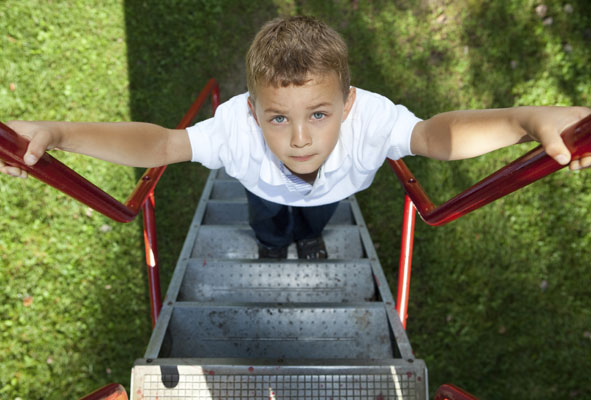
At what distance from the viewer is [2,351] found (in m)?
3.23

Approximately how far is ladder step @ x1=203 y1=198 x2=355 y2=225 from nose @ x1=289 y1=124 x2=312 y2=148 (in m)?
1.86

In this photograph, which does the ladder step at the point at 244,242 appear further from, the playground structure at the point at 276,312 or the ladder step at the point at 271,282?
the ladder step at the point at 271,282

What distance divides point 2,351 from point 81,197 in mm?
2285

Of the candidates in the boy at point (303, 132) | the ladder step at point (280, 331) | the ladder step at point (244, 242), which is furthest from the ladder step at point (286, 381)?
the ladder step at point (244, 242)

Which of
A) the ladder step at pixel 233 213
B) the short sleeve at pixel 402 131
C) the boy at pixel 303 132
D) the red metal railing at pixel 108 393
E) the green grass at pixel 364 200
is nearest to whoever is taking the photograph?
the boy at pixel 303 132

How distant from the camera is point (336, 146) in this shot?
1978 millimetres

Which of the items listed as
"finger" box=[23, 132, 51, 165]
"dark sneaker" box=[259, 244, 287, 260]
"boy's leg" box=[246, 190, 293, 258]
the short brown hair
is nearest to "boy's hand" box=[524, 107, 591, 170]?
the short brown hair

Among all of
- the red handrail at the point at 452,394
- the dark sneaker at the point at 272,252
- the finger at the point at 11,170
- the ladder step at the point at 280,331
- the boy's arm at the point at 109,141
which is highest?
the boy's arm at the point at 109,141

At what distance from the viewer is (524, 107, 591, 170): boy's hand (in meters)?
1.13

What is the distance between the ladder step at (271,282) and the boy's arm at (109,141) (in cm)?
94

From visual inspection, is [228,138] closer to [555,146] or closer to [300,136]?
[300,136]

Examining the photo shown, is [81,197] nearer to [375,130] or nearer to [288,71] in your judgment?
[288,71]

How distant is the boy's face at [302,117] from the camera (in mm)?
1644

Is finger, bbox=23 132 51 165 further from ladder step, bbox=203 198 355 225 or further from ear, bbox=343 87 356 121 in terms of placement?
ladder step, bbox=203 198 355 225
